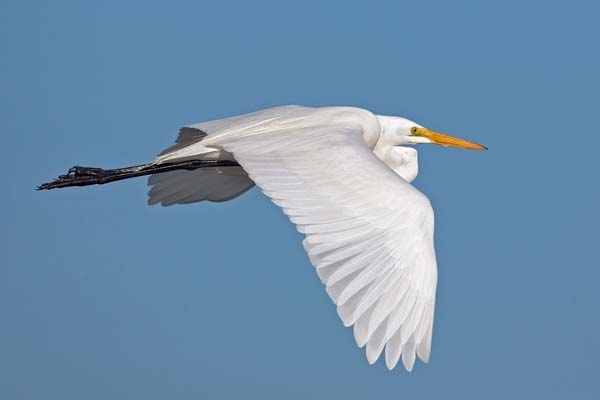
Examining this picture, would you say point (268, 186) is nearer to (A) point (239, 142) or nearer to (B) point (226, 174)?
(A) point (239, 142)

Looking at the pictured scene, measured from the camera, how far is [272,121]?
9570 millimetres

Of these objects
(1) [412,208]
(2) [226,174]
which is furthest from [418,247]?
(2) [226,174]

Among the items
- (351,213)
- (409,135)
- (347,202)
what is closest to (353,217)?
(351,213)

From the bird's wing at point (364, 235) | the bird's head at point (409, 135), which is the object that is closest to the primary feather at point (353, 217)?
the bird's wing at point (364, 235)

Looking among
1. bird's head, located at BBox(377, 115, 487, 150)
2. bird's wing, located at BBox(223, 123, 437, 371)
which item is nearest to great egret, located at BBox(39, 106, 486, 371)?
bird's wing, located at BBox(223, 123, 437, 371)

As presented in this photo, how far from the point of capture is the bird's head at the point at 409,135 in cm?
1064

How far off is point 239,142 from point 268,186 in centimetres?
126

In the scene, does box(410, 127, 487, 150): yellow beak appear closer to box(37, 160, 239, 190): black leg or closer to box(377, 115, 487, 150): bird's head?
box(377, 115, 487, 150): bird's head

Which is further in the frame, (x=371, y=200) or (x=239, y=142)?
(x=239, y=142)

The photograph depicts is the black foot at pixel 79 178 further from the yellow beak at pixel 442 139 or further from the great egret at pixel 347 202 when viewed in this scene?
the yellow beak at pixel 442 139

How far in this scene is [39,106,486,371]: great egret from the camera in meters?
7.04

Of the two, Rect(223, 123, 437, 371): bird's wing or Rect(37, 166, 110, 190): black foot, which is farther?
Rect(37, 166, 110, 190): black foot

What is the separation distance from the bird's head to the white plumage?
0.83 m

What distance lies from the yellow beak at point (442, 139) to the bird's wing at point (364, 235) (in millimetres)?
2581
